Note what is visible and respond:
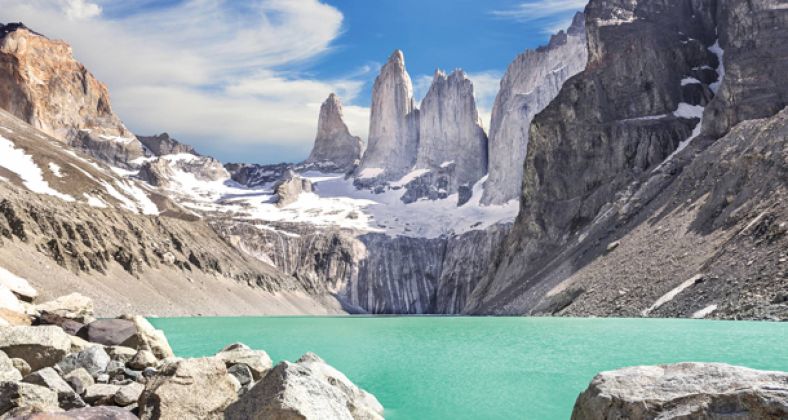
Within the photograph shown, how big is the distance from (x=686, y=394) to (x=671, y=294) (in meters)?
45.3

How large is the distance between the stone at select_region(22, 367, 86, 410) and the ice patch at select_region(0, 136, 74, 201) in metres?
94.4

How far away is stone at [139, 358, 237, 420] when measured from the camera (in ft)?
38.8

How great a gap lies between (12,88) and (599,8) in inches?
6081

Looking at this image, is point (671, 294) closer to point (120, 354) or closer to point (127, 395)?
point (120, 354)

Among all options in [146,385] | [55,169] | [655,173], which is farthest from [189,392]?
[55,169]

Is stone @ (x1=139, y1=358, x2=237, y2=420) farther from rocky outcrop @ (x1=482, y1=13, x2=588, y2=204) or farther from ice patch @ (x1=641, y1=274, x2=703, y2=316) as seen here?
rocky outcrop @ (x1=482, y1=13, x2=588, y2=204)

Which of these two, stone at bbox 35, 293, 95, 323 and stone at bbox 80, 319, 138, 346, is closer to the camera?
stone at bbox 80, 319, 138, 346

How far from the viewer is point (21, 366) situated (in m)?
13.4

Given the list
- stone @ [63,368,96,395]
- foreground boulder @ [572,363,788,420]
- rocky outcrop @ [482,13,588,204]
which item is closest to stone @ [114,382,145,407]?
stone @ [63,368,96,395]

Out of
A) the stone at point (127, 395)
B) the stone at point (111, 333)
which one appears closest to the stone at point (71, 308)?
the stone at point (111, 333)

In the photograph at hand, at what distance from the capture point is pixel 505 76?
196250mm

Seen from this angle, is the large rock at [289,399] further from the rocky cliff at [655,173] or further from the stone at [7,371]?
the rocky cliff at [655,173]

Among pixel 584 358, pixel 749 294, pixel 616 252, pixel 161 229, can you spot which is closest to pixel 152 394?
pixel 584 358

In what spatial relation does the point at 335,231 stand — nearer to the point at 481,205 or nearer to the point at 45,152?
the point at 481,205
